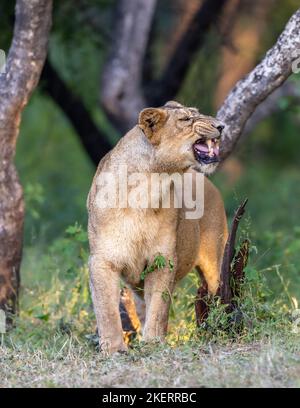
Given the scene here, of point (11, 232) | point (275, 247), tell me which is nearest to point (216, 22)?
point (275, 247)

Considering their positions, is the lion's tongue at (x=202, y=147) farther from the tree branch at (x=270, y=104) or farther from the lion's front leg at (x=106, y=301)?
the tree branch at (x=270, y=104)

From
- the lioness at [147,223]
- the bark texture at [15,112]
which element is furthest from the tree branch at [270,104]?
the lioness at [147,223]

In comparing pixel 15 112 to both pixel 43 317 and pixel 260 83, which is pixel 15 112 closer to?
pixel 43 317

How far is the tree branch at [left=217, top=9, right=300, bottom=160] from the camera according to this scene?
6.59 metres

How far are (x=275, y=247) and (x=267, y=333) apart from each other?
261cm

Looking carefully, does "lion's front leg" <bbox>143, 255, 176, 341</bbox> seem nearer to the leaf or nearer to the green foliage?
the green foliage

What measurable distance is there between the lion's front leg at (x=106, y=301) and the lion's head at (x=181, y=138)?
2.16ft

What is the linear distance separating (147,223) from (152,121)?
0.55 meters

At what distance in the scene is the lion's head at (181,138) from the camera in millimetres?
5812

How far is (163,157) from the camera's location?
584 cm

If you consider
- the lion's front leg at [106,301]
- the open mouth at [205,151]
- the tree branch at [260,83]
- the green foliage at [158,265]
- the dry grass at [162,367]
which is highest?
the tree branch at [260,83]

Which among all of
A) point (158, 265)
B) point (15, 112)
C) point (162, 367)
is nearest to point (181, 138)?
point (158, 265)

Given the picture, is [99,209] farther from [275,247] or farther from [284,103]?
[284,103]

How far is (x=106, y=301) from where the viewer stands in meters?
5.91
